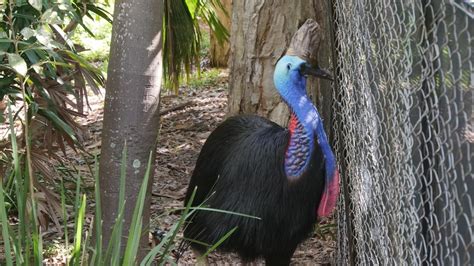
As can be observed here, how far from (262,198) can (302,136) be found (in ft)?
1.01

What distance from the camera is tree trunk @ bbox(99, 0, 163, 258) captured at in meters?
3.14

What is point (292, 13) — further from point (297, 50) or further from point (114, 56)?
point (114, 56)

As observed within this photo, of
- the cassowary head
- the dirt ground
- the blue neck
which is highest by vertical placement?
the cassowary head

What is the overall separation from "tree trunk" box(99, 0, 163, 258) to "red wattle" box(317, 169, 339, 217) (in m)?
0.75

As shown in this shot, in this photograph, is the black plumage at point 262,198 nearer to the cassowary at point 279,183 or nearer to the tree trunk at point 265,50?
the cassowary at point 279,183

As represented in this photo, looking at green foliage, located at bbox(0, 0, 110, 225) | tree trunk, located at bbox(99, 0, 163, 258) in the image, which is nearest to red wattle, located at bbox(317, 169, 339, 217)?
tree trunk, located at bbox(99, 0, 163, 258)

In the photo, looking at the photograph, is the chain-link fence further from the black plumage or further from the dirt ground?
the dirt ground

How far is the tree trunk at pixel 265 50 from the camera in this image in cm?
400

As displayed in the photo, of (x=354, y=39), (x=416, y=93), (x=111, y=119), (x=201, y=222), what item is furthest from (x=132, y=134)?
(x=416, y=93)

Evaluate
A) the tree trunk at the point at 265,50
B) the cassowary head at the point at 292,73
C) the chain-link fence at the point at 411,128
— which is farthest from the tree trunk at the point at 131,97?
the tree trunk at the point at 265,50

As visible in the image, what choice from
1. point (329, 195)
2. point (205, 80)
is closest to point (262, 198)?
point (329, 195)

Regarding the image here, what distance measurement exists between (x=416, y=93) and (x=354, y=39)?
88 centimetres

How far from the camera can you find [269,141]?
346 centimetres

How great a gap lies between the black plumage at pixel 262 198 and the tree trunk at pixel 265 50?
1.80ft
